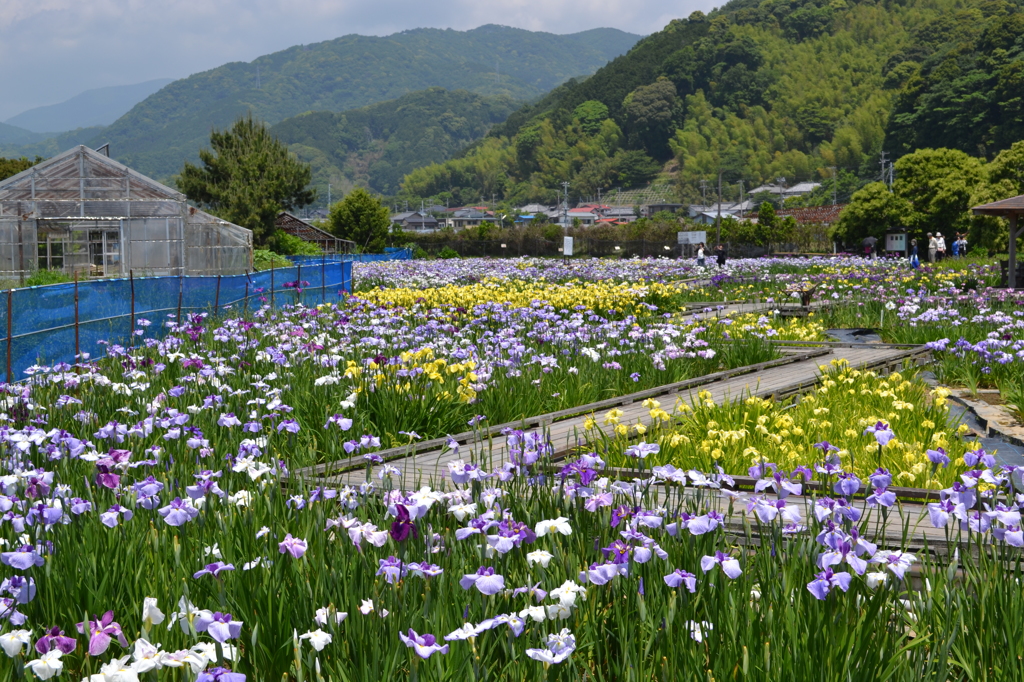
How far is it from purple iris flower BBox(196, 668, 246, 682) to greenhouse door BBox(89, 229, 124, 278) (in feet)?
96.4

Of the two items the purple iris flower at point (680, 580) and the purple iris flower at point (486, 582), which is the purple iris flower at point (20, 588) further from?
the purple iris flower at point (680, 580)

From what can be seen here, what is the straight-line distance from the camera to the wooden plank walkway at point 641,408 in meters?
5.33

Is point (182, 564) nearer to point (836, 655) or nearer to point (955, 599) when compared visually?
point (836, 655)

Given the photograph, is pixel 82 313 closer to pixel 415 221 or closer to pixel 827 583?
pixel 827 583

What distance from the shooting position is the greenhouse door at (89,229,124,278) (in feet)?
94.2

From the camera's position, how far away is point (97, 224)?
92.5ft

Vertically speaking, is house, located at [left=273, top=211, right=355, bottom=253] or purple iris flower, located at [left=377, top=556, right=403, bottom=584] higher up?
house, located at [left=273, top=211, right=355, bottom=253]

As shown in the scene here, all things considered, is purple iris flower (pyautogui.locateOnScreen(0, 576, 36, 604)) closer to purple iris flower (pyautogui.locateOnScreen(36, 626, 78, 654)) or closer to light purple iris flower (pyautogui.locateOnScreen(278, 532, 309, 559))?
purple iris flower (pyautogui.locateOnScreen(36, 626, 78, 654))

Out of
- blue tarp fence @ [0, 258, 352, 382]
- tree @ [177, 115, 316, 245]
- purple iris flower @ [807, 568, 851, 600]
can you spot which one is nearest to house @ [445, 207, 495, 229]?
tree @ [177, 115, 316, 245]

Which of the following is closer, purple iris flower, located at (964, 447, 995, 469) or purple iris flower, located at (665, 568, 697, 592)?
purple iris flower, located at (665, 568, 697, 592)

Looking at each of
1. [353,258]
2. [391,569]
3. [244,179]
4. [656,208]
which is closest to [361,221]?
[244,179]

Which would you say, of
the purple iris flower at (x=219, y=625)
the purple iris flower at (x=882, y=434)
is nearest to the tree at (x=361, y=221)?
the purple iris flower at (x=882, y=434)

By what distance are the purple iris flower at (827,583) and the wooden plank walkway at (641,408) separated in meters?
2.02

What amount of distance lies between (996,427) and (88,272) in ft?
91.0
